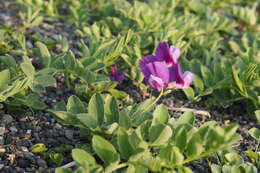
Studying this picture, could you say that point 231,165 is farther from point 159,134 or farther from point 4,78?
point 4,78

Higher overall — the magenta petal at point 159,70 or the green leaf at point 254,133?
the magenta petal at point 159,70

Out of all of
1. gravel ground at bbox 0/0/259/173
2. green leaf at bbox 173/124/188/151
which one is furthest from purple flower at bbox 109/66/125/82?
green leaf at bbox 173/124/188/151

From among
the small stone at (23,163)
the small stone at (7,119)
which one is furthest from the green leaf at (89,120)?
the small stone at (7,119)

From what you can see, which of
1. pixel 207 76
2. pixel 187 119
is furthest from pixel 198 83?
pixel 187 119

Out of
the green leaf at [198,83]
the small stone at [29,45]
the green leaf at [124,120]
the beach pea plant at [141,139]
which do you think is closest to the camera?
the beach pea plant at [141,139]

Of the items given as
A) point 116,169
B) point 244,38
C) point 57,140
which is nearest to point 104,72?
point 57,140

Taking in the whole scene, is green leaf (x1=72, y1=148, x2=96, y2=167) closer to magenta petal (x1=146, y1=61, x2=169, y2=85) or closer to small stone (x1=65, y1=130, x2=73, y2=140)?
small stone (x1=65, y1=130, x2=73, y2=140)

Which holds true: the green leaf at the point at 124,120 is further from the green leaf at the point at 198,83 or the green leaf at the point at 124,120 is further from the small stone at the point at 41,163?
the green leaf at the point at 198,83
